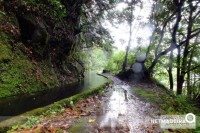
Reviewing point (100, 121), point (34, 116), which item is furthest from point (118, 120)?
point (34, 116)

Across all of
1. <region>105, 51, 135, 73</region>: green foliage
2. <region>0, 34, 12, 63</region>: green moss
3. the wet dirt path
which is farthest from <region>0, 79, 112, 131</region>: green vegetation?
<region>105, 51, 135, 73</region>: green foliage

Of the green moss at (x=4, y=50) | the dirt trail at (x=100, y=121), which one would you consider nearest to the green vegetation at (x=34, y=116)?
the dirt trail at (x=100, y=121)

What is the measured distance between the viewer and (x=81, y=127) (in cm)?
415

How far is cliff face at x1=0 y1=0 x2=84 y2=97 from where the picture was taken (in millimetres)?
6281

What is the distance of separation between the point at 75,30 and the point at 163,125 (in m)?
10.8

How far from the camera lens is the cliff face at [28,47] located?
628 centimetres

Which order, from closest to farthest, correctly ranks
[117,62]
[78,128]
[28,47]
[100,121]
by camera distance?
[78,128] < [100,121] < [28,47] < [117,62]

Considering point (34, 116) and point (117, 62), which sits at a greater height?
point (117, 62)

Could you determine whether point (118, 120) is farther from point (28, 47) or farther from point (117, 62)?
point (117, 62)

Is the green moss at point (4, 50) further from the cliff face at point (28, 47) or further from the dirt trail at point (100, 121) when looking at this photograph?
Answer: the dirt trail at point (100, 121)

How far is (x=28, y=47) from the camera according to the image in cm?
810

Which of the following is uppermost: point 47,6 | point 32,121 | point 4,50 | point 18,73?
point 47,6

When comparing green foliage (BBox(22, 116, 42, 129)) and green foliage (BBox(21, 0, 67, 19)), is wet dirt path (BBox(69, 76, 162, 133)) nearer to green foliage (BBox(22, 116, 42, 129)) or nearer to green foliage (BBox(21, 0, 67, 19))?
green foliage (BBox(22, 116, 42, 129))

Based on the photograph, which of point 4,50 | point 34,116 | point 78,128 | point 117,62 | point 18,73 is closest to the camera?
point 78,128
